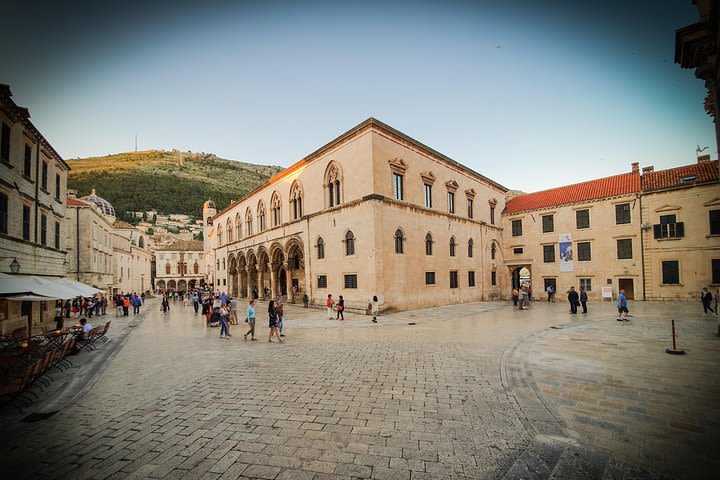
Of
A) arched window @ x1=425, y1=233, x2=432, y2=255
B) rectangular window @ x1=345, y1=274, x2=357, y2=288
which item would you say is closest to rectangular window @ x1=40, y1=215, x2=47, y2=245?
rectangular window @ x1=345, y1=274, x2=357, y2=288

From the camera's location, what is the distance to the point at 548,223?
29.9 metres

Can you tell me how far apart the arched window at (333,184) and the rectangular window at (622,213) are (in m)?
23.6

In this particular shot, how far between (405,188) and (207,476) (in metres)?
20.3

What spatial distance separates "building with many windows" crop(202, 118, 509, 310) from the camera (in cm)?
2000

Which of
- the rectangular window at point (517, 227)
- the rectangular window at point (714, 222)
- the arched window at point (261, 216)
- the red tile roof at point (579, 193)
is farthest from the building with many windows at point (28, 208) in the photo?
the rectangular window at point (714, 222)

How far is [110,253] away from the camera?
1501 inches

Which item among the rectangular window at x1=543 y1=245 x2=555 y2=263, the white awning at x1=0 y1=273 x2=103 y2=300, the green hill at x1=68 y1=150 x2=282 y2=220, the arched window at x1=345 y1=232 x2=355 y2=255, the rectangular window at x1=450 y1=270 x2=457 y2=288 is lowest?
the rectangular window at x1=450 y1=270 x2=457 y2=288

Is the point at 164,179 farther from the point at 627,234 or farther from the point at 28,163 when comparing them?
the point at 627,234

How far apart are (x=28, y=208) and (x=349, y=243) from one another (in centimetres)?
1648

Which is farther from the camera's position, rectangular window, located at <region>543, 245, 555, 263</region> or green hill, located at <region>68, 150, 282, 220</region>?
A: green hill, located at <region>68, 150, 282, 220</region>

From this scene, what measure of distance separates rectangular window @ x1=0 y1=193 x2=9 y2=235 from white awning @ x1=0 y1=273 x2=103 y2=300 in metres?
3.29

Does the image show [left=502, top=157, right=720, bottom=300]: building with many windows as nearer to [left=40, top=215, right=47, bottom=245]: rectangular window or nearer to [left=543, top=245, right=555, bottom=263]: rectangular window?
[left=543, top=245, right=555, bottom=263]: rectangular window

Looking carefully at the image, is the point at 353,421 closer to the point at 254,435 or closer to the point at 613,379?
the point at 254,435

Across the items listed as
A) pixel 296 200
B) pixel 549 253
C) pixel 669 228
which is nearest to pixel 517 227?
pixel 549 253
